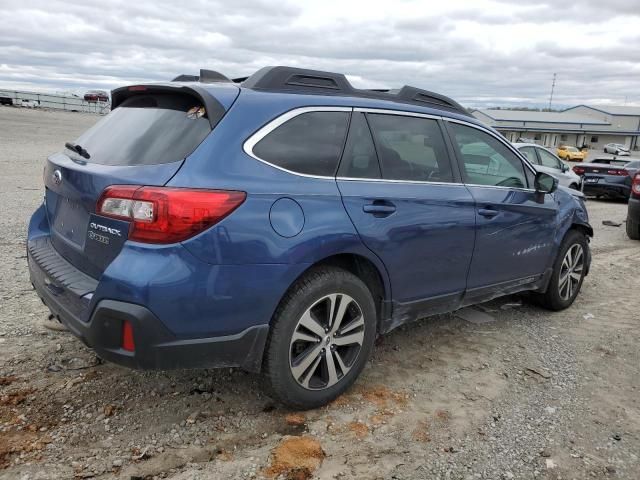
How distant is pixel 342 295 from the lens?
10.6ft

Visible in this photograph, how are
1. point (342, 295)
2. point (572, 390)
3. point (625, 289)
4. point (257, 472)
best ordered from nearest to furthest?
1. point (257, 472)
2. point (342, 295)
3. point (572, 390)
4. point (625, 289)

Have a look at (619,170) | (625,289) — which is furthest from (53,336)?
(619,170)

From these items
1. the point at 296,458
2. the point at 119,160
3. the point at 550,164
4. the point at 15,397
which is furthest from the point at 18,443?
the point at 550,164

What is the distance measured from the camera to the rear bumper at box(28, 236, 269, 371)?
8.61 ft

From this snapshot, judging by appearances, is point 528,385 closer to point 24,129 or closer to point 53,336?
point 53,336

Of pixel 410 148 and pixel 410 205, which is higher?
pixel 410 148

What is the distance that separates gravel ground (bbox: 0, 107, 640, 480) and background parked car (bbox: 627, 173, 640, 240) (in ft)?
17.5

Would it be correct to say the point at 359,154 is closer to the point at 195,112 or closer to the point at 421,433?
the point at 195,112

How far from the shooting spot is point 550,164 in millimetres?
14984

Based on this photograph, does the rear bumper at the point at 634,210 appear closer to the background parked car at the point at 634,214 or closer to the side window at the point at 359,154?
the background parked car at the point at 634,214

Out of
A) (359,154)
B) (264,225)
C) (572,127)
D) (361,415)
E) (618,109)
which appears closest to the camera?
(264,225)

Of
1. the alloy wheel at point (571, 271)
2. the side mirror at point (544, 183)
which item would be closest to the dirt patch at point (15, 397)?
the side mirror at point (544, 183)

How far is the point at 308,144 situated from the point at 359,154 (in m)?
0.39

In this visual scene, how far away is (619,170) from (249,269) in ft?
51.2
